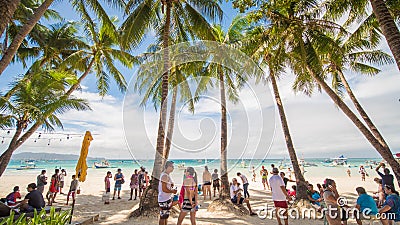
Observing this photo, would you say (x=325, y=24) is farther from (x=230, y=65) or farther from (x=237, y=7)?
(x=237, y=7)

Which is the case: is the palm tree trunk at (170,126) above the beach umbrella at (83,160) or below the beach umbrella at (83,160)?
above

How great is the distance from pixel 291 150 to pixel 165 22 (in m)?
7.80

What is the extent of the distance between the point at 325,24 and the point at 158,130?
7.83m

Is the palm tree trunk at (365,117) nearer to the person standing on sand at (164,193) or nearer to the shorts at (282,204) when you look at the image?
the shorts at (282,204)

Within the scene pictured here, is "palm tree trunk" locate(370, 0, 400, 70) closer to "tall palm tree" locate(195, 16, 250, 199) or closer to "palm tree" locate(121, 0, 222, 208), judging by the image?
"palm tree" locate(121, 0, 222, 208)

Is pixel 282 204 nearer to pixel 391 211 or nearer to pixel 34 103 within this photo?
pixel 391 211

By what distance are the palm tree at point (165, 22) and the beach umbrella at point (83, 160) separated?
2143 mm

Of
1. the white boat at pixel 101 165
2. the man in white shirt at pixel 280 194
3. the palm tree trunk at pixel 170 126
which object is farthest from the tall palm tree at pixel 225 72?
the white boat at pixel 101 165

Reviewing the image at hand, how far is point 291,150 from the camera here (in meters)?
10.5

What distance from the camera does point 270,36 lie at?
1030 centimetres

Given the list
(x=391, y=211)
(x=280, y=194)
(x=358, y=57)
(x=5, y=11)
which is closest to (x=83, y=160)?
(x=5, y=11)

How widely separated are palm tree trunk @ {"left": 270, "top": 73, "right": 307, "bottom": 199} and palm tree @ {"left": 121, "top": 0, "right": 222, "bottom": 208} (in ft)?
15.4

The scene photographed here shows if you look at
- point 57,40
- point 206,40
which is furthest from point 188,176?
point 57,40

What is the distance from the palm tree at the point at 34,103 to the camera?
972 centimetres
